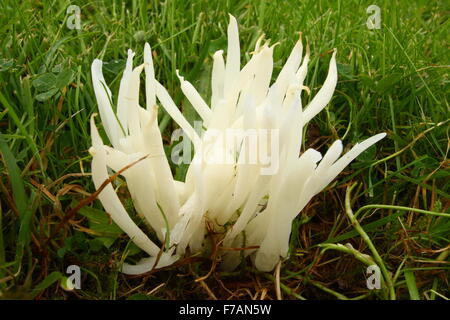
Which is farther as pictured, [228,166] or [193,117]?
[193,117]

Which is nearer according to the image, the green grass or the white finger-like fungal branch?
the white finger-like fungal branch

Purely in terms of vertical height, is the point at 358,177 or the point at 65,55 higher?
the point at 65,55

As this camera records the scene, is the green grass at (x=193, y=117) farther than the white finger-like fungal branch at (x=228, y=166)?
Yes

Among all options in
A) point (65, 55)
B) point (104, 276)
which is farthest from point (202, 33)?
point (104, 276)
